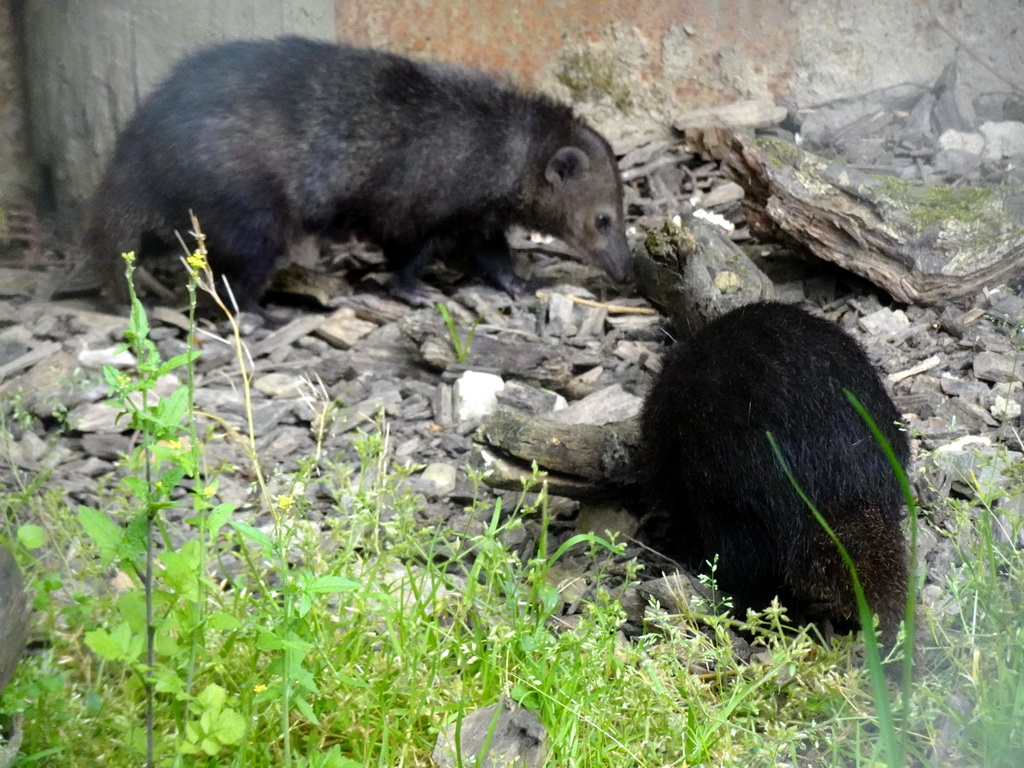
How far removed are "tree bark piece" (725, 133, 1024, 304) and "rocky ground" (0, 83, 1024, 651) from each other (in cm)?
14

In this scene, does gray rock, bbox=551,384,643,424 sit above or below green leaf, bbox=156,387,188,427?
below

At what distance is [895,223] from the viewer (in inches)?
176

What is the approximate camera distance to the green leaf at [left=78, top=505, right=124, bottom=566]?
1784mm

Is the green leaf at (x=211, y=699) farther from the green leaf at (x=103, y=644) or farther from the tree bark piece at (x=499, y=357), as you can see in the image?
the tree bark piece at (x=499, y=357)

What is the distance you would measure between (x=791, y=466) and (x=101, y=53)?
390cm

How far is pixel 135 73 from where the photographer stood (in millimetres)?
4934

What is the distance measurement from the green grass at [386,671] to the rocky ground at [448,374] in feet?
2.26

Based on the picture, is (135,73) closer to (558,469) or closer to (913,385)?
(558,469)

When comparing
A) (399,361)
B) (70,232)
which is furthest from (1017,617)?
(70,232)

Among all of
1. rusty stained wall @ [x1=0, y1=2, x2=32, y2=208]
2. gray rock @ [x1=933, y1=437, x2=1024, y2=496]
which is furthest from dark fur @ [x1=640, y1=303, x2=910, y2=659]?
rusty stained wall @ [x1=0, y1=2, x2=32, y2=208]

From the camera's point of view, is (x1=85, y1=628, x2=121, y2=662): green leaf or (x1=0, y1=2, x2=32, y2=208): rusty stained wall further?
(x1=0, y1=2, x2=32, y2=208): rusty stained wall

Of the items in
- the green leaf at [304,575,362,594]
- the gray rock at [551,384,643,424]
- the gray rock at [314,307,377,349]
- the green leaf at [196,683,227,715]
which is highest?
the green leaf at [304,575,362,594]

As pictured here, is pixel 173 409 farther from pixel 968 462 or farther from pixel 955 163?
pixel 955 163

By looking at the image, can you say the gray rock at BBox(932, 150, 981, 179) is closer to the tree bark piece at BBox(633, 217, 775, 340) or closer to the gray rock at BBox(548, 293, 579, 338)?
the tree bark piece at BBox(633, 217, 775, 340)
